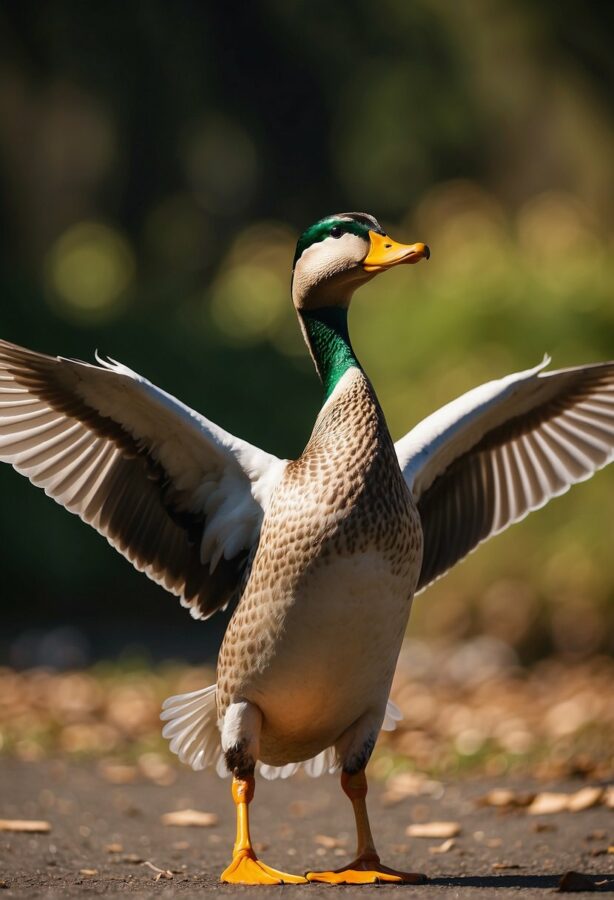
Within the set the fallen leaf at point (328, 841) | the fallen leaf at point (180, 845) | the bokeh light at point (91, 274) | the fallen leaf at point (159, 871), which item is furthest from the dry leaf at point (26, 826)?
the bokeh light at point (91, 274)

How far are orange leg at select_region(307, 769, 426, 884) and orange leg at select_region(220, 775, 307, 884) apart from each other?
10cm

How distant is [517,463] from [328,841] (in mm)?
1481

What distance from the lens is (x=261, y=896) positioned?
3.97 meters

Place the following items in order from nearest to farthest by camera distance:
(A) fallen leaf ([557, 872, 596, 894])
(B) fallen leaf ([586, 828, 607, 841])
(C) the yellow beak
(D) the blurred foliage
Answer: (A) fallen leaf ([557, 872, 596, 894]) → (C) the yellow beak → (B) fallen leaf ([586, 828, 607, 841]) → (D) the blurred foliage

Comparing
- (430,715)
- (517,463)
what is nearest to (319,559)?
(517,463)

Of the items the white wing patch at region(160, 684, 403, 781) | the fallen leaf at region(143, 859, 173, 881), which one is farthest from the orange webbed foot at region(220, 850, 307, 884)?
the white wing patch at region(160, 684, 403, 781)

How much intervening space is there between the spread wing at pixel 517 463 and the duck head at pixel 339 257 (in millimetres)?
743

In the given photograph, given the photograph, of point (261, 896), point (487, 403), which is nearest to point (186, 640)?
point (487, 403)

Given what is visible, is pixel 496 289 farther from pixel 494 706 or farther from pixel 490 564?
pixel 494 706

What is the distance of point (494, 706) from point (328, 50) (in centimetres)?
1680

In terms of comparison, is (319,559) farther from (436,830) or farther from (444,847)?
(436,830)

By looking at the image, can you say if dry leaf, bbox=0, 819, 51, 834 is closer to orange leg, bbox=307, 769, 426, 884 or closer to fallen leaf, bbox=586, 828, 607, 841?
orange leg, bbox=307, 769, 426, 884

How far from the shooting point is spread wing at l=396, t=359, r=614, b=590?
5234 mm

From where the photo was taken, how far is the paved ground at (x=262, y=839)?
4293 millimetres
